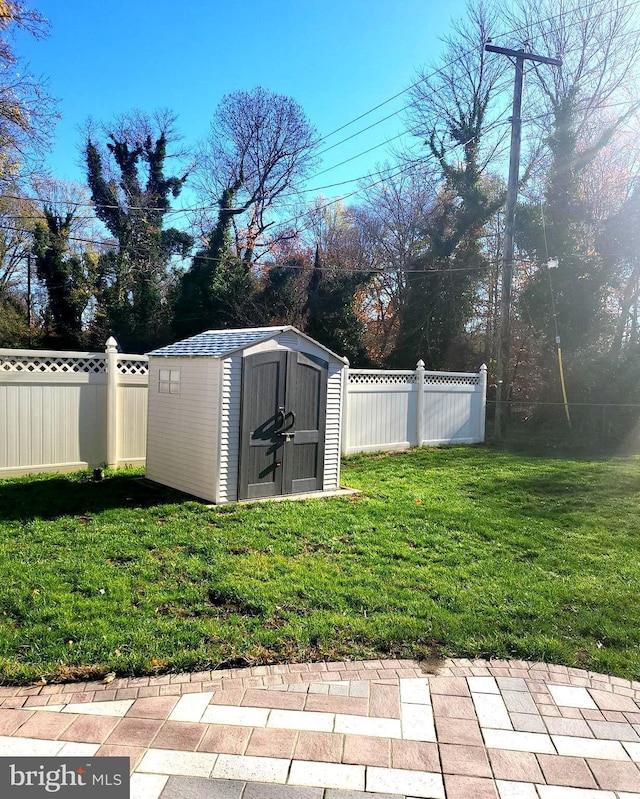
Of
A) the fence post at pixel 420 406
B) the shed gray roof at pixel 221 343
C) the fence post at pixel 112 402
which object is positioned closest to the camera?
the shed gray roof at pixel 221 343

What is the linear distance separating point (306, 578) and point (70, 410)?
5128 mm

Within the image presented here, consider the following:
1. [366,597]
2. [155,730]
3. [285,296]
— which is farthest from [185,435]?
[285,296]

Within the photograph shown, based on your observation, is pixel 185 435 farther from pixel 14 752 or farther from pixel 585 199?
pixel 585 199

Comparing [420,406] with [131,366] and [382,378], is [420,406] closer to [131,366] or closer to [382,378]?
[382,378]

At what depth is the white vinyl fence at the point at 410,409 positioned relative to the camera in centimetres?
1041

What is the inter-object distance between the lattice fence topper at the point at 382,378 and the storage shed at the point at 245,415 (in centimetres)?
275

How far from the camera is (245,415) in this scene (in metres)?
6.46

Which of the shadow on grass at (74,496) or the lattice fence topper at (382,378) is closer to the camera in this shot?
the shadow on grass at (74,496)

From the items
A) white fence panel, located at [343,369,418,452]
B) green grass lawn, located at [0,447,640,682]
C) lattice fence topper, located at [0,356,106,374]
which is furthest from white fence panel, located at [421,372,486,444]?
lattice fence topper, located at [0,356,106,374]

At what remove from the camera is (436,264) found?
18922 millimetres

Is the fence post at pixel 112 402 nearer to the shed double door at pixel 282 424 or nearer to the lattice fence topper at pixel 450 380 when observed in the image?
the shed double door at pixel 282 424

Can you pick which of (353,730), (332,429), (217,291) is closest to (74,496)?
(332,429)

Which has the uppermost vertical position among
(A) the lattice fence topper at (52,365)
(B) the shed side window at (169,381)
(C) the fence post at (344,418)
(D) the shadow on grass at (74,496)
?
(A) the lattice fence topper at (52,365)

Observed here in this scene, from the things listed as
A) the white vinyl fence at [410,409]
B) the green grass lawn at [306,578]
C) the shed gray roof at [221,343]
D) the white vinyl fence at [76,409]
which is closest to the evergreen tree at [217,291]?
the white vinyl fence at [410,409]
